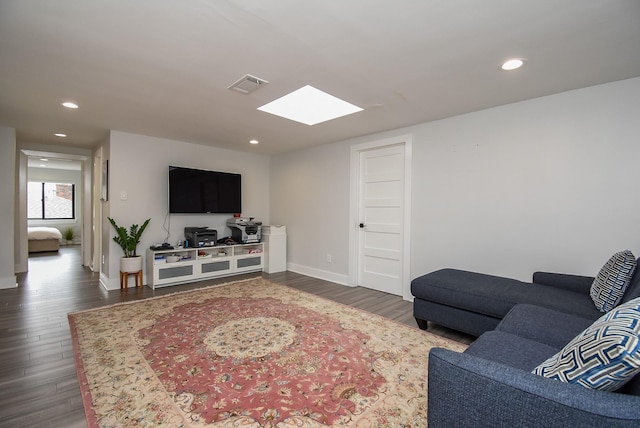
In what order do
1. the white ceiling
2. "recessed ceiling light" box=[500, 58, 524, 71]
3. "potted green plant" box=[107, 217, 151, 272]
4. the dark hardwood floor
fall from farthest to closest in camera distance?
"potted green plant" box=[107, 217, 151, 272]
"recessed ceiling light" box=[500, 58, 524, 71]
the dark hardwood floor
the white ceiling

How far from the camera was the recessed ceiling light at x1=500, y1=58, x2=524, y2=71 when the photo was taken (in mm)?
2055

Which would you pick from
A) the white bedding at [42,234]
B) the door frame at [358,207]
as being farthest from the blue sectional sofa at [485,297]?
the white bedding at [42,234]

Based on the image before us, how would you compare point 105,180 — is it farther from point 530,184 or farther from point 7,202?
point 530,184

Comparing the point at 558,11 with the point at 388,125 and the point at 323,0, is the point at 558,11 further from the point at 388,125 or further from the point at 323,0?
the point at 388,125

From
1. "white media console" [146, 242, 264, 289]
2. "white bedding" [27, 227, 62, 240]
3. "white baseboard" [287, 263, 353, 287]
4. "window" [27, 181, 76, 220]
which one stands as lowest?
"white baseboard" [287, 263, 353, 287]

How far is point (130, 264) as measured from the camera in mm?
3959

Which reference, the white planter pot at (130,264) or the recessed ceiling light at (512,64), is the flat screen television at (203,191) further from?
the recessed ceiling light at (512,64)

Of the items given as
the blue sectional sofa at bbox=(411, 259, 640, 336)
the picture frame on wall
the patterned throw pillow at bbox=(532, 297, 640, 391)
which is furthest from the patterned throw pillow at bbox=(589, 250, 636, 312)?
the picture frame on wall

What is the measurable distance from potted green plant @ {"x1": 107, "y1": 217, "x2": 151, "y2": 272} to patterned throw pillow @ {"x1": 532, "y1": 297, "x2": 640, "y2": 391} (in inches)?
177

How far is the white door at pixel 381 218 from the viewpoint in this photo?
12.6ft

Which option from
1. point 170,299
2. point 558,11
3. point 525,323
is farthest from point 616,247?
point 170,299

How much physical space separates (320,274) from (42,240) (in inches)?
282

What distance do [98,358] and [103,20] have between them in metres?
2.27

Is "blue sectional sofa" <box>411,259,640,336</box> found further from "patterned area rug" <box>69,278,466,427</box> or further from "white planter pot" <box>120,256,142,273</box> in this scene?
"white planter pot" <box>120,256,142,273</box>
